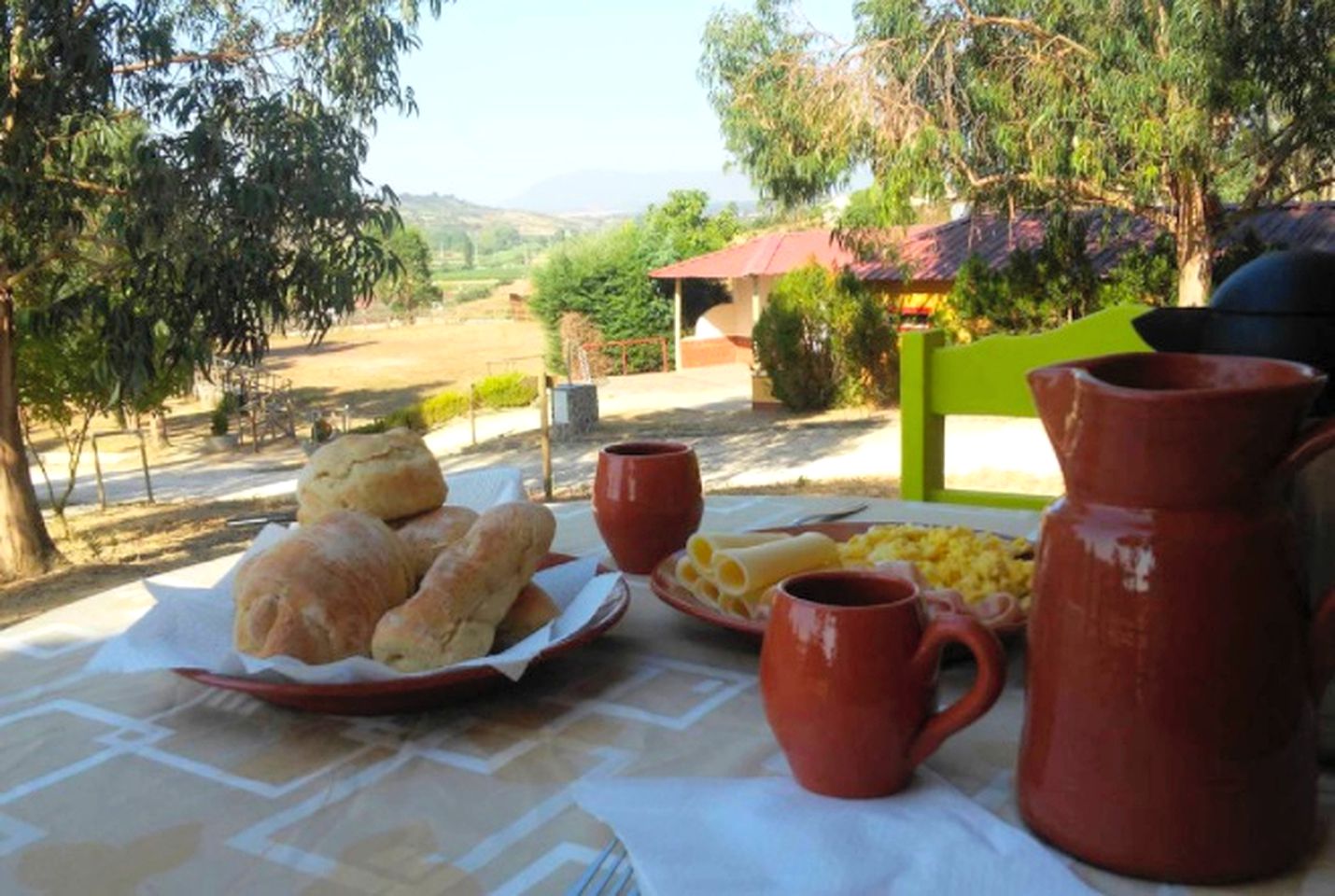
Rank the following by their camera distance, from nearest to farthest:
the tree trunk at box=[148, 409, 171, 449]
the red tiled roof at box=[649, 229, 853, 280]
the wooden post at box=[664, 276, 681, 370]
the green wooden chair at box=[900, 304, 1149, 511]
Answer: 1. the green wooden chair at box=[900, 304, 1149, 511]
2. the tree trunk at box=[148, 409, 171, 449]
3. the red tiled roof at box=[649, 229, 853, 280]
4. the wooden post at box=[664, 276, 681, 370]

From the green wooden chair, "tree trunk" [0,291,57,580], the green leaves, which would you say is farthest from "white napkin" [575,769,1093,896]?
the green leaves

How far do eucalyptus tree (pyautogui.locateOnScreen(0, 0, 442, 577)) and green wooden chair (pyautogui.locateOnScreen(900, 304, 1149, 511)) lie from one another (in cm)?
482

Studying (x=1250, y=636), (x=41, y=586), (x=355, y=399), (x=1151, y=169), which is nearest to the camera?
(x=1250, y=636)

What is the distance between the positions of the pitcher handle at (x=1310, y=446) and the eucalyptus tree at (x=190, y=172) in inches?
230

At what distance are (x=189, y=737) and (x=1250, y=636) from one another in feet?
2.42

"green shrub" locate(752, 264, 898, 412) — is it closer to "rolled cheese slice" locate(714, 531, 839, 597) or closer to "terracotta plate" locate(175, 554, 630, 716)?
"rolled cheese slice" locate(714, 531, 839, 597)

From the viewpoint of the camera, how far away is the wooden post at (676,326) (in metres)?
20.6

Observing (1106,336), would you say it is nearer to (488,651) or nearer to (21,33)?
(488,651)

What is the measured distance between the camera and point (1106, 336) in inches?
64.6

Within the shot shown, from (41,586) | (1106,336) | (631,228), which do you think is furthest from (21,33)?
(631,228)

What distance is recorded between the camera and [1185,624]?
565 mm

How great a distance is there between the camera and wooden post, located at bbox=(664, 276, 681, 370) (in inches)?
810

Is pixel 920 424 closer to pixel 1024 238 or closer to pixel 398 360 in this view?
pixel 1024 238

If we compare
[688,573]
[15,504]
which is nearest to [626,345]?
[15,504]
